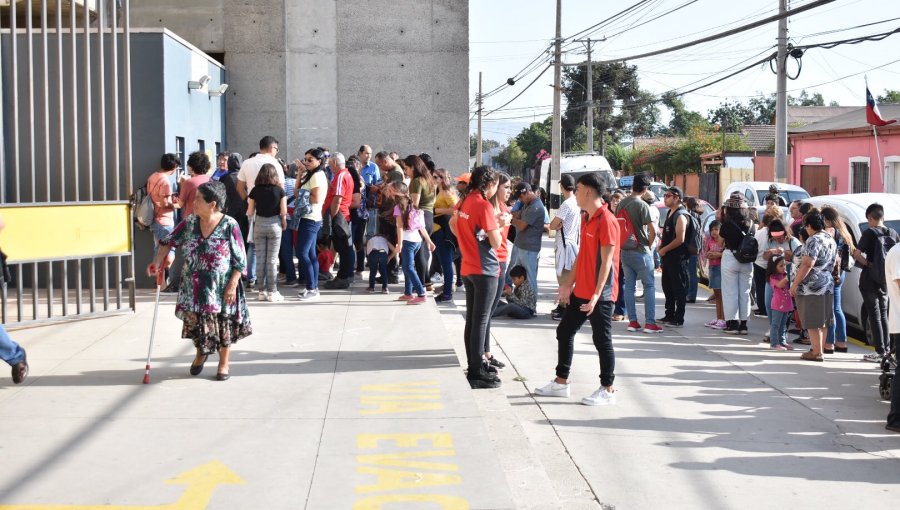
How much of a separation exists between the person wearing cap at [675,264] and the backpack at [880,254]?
114 inches

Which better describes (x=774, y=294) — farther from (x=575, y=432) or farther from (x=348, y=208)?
(x=348, y=208)

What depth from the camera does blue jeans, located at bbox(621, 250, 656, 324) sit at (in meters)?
12.5

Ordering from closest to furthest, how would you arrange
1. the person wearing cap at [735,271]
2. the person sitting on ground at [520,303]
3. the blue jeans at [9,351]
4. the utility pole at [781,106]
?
the blue jeans at [9,351] < the person wearing cap at [735,271] < the person sitting on ground at [520,303] < the utility pole at [781,106]

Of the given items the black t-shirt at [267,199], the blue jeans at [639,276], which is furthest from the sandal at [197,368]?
the blue jeans at [639,276]

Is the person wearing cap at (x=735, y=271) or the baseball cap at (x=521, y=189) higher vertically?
the baseball cap at (x=521, y=189)

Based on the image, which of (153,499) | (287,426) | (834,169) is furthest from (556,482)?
(834,169)

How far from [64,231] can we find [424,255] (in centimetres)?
492

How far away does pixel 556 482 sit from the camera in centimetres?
645

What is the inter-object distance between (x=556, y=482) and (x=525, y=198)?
6840 mm

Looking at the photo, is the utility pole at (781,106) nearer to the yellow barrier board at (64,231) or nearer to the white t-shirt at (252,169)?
the white t-shirt at (252,169)

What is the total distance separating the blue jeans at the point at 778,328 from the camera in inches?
448

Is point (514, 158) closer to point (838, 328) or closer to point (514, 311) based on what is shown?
point (514, 311)

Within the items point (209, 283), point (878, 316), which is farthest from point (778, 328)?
A: point (209, 283)

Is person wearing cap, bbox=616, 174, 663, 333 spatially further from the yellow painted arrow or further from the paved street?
the yellow painted arrow
